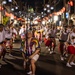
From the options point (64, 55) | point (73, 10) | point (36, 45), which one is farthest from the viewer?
point (73, 10)

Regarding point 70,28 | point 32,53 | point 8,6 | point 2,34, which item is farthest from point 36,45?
point 8,6

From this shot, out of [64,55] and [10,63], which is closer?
[10,63]

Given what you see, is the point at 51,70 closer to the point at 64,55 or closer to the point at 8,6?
the point at 64,55

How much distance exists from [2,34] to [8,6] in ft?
158

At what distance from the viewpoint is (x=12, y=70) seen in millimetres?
10078

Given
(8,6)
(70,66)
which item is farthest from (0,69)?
(8,6)

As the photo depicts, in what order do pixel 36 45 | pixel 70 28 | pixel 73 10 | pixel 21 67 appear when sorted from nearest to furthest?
1. pixel 36 45
2. pixel 21 67
3. pixel 70 28
4. pixel 73 10

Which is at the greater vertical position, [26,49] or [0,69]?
[26,49]

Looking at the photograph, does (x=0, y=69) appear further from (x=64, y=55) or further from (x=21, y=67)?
(x=64, y=55)

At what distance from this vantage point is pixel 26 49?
875 cm

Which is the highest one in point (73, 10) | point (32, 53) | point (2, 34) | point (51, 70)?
point (73, 10)

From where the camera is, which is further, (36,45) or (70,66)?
(70,66)

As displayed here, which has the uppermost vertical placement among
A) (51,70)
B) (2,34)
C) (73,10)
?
(73,10)

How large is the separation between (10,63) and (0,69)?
4.98ft
